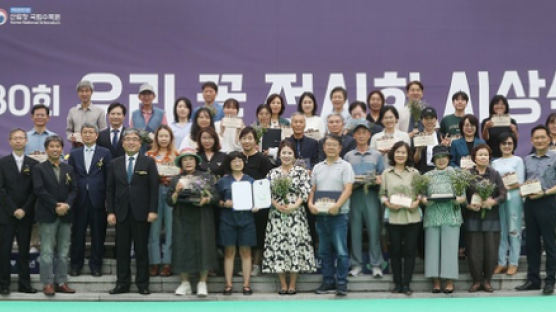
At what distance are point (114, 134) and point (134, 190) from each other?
1134mm

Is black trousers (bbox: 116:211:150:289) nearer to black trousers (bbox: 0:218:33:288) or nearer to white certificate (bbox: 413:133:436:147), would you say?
black trousers (bbox: 0:218:33:288)

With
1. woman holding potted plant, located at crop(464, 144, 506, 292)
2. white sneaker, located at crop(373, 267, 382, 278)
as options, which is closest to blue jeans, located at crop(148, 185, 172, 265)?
white sneaker, located at crop(373, 267, 382, 278)

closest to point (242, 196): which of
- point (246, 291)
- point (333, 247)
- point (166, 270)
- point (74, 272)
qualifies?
point (246, 291)

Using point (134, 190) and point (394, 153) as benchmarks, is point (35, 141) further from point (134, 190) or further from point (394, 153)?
point (394, 153)

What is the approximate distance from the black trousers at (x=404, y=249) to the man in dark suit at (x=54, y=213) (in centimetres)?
321

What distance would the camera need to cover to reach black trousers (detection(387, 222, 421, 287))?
773 cm

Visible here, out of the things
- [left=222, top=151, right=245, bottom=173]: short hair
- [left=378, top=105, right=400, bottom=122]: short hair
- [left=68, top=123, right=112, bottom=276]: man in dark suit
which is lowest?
[left=68, top=123, right=112, bottom=276]: man in dark suit

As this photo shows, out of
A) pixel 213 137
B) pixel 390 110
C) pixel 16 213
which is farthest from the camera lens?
pixel 390 110

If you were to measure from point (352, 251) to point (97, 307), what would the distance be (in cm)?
260

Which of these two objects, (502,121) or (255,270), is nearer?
(255,270)

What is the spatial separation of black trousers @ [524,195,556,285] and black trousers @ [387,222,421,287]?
114 cm

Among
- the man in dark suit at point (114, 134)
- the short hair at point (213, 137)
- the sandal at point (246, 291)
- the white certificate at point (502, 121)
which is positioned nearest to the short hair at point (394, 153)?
the white certificate at point (502, 121)

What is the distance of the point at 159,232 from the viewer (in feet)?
26.1

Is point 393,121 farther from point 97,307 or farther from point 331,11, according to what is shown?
point 97,307
